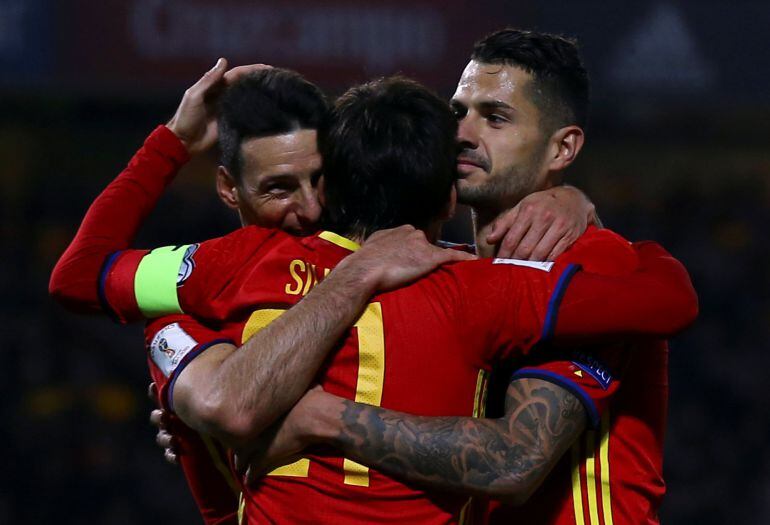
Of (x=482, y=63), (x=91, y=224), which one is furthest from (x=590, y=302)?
(x=91, y=224)

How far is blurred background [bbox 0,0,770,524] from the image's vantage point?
303 inches

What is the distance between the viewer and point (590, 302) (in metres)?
2.56

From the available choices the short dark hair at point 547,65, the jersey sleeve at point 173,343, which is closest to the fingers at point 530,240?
the short dark hair at point 547,65

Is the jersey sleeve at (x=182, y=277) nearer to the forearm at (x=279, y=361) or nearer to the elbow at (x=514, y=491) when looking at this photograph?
the forearm at (x=279, y=361)

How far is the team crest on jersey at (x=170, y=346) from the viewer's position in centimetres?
262

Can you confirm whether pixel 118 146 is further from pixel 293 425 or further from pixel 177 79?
pixel 293 425

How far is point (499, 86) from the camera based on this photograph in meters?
3.13

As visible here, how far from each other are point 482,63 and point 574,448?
1.01m

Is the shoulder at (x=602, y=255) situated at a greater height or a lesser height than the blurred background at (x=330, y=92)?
greater

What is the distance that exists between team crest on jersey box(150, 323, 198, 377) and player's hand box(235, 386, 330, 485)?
239 mm

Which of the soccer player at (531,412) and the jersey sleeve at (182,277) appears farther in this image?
the jersey sleeve at (182,277)

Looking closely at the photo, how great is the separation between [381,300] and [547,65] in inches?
35.7

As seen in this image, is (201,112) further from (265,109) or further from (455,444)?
(455,444)

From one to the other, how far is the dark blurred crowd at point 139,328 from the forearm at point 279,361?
264 inches
